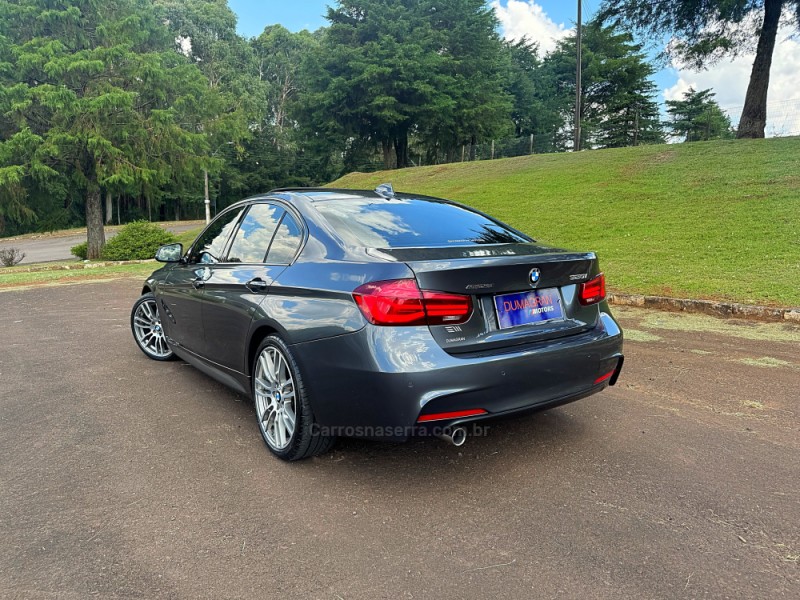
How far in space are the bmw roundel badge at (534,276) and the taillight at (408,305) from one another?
427mm

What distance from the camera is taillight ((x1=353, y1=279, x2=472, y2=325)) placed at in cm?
254

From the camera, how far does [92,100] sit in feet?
58.5

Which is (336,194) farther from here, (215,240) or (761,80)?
(761,80)

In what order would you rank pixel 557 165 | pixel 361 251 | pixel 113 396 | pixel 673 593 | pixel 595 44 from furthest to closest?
1. pixel 595 44
2. pixel 557 165
3. pixel 113 396
4. pixel 361 251
5. pixel 673 593

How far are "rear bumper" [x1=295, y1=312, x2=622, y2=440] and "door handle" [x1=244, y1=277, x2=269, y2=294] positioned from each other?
1.86 ft

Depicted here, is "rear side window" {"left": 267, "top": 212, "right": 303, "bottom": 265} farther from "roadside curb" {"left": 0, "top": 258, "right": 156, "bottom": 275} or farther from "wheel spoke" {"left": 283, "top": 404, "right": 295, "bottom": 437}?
"roadside curb" {"left": 0, "top": 258, "right": 156, "bottom": 275}

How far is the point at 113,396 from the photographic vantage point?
427 cm

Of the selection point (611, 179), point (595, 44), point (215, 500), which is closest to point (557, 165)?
point (611, 179)

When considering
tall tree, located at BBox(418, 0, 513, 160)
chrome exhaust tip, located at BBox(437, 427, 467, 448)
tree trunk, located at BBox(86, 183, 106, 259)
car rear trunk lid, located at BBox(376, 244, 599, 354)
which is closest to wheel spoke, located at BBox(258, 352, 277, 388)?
car rear trunk lid, located at BBox(376, 244, 599, 354)

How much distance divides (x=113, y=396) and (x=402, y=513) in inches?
113

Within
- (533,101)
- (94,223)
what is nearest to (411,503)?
(94,223)

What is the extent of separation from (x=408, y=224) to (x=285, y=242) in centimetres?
79

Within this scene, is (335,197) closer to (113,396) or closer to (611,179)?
(113,396)

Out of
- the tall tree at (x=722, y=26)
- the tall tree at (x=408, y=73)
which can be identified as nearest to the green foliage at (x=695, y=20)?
the tall tree at (x=722, y=26)
